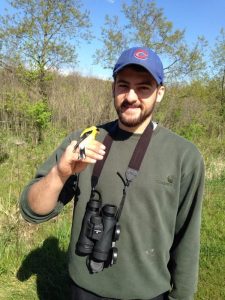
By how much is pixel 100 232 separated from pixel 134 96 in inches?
26.6

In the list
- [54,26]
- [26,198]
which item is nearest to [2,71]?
[54,26]

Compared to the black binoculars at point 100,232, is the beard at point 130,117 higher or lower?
higher

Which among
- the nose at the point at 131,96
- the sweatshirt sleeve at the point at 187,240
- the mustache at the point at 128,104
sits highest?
the nose at the point at 131,96

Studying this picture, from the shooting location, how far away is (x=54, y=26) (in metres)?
11.4

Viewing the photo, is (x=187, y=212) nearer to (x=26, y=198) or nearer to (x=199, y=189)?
(x=199, y=189)

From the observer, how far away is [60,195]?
5.36 feet

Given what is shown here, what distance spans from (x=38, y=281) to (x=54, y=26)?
10.1 meters

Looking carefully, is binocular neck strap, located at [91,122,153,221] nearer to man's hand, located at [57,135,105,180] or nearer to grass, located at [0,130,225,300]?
man's hand, located at [57,135,105,180]

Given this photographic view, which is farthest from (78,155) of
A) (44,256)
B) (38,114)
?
(38,114)

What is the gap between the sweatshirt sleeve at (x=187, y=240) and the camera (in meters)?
1.64

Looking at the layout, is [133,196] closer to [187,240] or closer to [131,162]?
[131,162]

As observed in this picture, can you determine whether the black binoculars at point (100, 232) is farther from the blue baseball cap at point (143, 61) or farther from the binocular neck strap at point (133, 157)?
the blue baseball cap at point (143, 61)

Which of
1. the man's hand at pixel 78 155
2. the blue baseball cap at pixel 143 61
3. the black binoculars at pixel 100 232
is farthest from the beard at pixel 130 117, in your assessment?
the black binoculars at pixel 100 232

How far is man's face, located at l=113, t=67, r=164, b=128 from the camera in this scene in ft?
5.22
